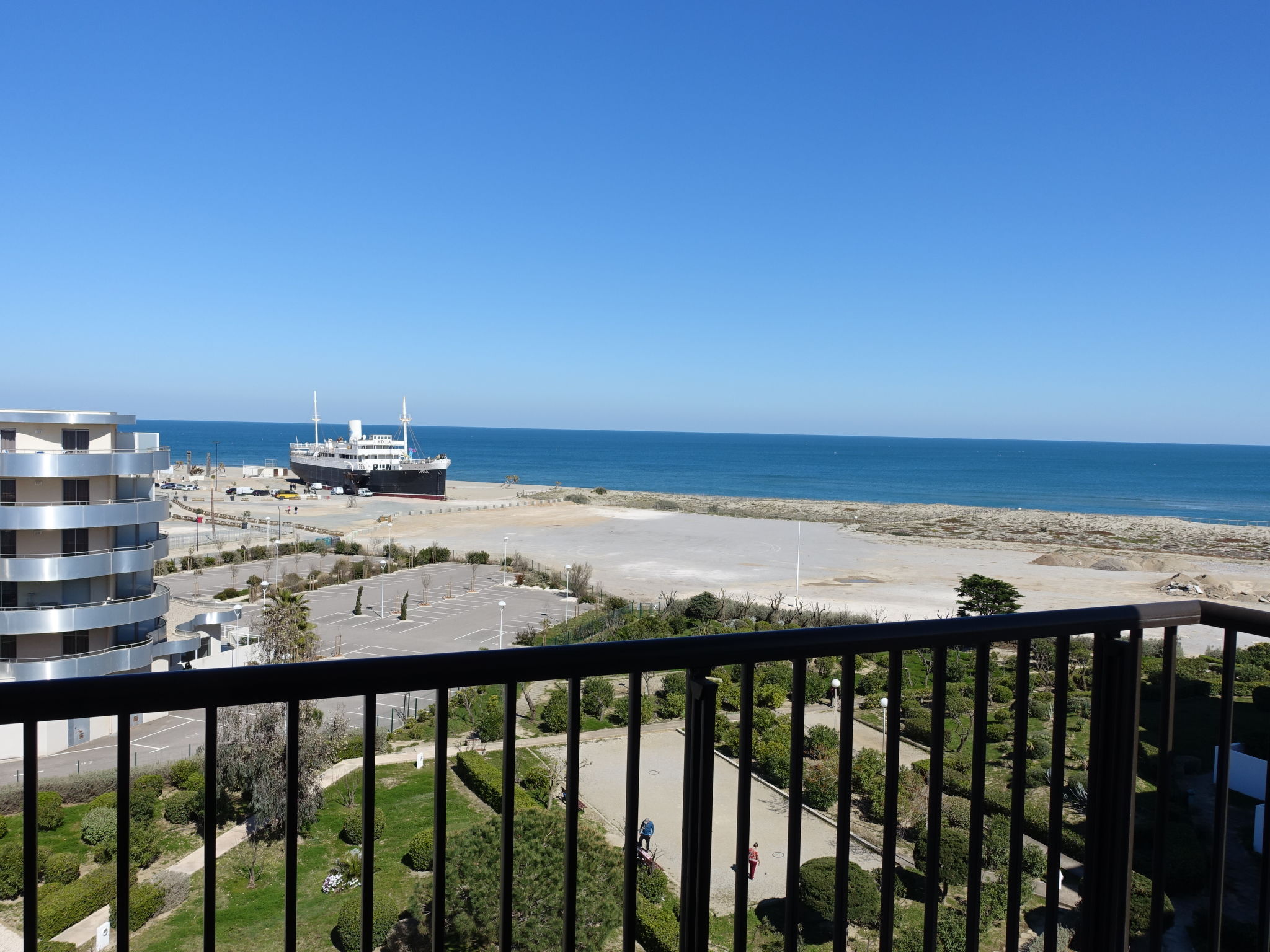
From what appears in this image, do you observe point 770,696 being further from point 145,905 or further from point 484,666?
point 484,666

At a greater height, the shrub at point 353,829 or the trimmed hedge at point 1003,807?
the trimmed hedge at point 1003,807

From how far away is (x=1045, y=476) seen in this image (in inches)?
3804

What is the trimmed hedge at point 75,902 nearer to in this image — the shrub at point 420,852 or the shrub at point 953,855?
the shrub at point 420,852

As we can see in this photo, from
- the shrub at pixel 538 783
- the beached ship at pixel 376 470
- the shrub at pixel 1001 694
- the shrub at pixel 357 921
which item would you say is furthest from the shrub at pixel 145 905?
the beached ship at pixel 376 470

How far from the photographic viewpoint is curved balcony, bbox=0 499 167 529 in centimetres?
1462

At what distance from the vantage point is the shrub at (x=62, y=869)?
7672 mm

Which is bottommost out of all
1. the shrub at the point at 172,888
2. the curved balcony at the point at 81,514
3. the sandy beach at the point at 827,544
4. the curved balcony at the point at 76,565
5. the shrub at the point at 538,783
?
the sandy beach at the point at 827,544

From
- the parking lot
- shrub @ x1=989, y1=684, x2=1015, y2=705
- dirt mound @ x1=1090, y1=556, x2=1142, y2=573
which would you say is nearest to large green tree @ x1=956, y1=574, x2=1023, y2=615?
shrub @ x1=989, y1=684, x2=1015, y2=705

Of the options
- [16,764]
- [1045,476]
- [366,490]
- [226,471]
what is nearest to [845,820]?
[16,764]

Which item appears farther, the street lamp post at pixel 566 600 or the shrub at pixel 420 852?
the street lamp post at pixel 566 600

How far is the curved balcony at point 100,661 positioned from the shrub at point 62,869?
259 inches

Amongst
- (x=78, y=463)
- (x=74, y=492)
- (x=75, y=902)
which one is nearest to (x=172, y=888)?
(x=75, y=902)

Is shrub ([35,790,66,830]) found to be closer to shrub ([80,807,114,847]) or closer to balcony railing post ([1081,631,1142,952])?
shrub ([80,807,114,847])

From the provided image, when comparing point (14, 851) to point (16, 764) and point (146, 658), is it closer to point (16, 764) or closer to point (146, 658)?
point (16, 764)
